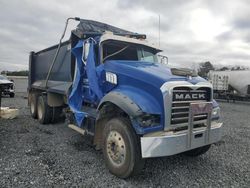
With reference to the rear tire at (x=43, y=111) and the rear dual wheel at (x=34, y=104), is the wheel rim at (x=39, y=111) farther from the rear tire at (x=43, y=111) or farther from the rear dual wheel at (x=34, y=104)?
the rear dual wheel at (x=34, y=104)

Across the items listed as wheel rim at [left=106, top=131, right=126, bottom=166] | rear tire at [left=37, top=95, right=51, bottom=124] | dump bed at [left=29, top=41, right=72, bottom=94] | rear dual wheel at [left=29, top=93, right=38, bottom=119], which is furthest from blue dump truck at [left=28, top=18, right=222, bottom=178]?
rear dual wheel at [left=29, top=93, right=38, bottom=119]

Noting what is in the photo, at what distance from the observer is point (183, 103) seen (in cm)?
454

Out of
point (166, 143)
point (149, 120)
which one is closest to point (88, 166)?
point (149, 120)

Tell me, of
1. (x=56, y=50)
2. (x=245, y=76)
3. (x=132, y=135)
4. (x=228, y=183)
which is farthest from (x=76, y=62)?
(x=245, y=76)

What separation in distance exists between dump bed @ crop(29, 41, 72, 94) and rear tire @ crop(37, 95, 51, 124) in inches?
15.0

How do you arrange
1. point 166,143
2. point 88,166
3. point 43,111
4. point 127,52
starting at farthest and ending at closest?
point 43,111 < point 127,52 < point 88,166 < point 166,143

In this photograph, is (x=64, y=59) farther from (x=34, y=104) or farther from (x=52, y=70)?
(x=34, y=104)

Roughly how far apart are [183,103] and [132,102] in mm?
846

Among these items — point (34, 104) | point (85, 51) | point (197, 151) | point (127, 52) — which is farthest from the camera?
point (34, 104)

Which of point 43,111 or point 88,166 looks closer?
point 88,166

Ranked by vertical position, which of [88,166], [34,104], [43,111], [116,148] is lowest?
[88,166]

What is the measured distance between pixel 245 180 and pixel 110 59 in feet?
10.9

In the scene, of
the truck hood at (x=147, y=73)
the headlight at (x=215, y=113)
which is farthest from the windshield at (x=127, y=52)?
the headlight at (x=215, y=113)

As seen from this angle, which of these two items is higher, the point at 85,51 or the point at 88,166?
the point at 85,51
